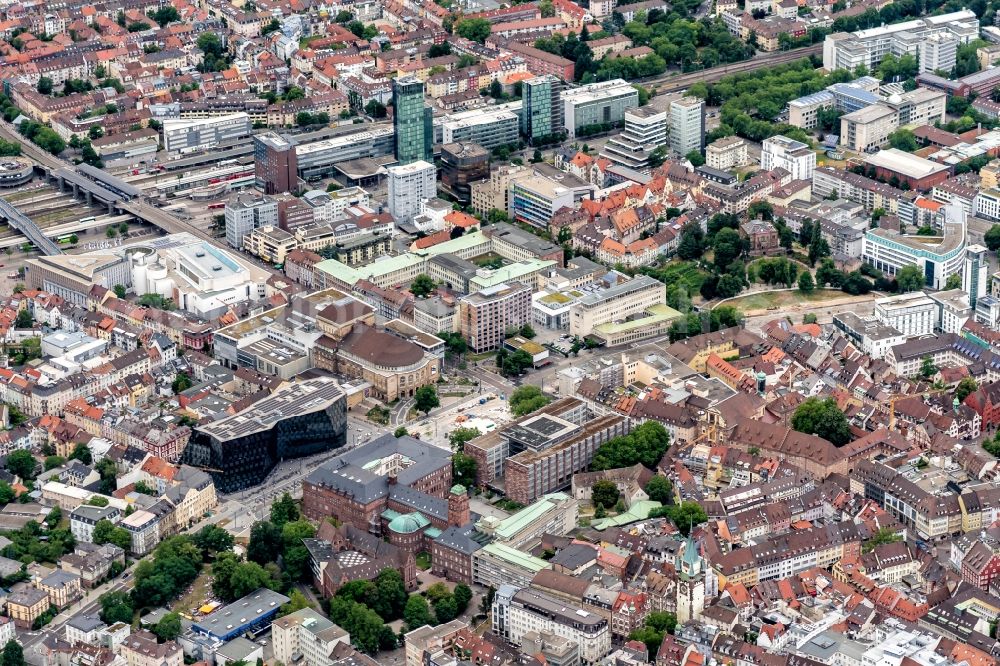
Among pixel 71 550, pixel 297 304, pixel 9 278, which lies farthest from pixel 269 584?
pixel 9 278

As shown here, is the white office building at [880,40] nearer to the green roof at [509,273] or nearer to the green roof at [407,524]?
the green roof at [509,273]

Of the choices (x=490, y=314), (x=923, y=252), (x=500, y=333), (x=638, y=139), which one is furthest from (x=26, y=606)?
(x=638, y=139)

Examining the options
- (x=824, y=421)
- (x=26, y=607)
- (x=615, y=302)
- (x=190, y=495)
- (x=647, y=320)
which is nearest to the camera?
(x=26, y=607)

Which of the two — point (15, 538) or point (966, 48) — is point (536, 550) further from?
point (966, 48)

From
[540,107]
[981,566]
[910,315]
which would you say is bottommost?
[981,566]

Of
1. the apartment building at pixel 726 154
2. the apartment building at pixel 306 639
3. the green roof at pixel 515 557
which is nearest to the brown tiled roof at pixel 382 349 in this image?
the green roof at pixel 515 557

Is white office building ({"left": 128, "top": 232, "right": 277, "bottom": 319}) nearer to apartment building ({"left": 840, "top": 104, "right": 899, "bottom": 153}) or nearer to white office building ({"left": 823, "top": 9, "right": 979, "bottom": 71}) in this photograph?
apartment building ({"left": 840, "top": 104, "right": 899, "bottom": 153})

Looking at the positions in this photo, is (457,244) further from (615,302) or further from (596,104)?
(596,104)
